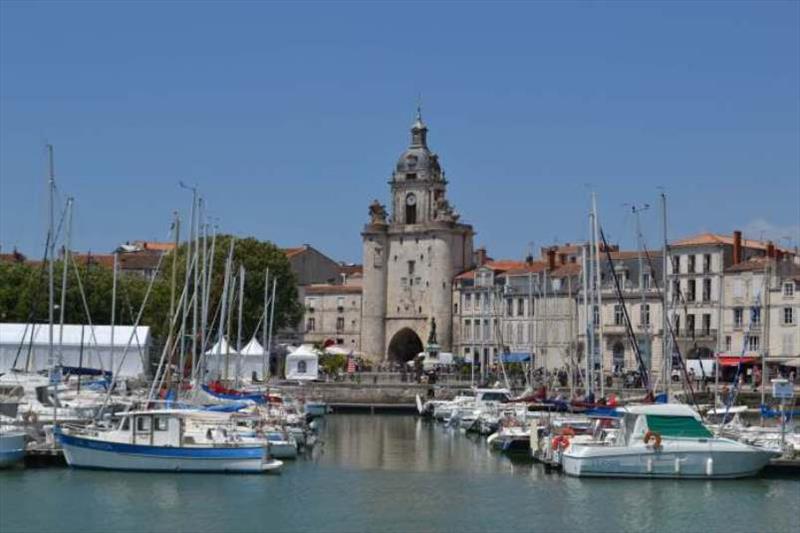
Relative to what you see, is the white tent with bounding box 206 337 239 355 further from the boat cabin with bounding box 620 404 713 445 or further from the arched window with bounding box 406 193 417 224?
the arched window with bounding box 406 193 417 224

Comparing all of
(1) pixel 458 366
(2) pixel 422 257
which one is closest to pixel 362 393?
(1) pixel 458 366

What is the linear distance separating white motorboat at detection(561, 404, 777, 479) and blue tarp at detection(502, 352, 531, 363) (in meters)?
53.5

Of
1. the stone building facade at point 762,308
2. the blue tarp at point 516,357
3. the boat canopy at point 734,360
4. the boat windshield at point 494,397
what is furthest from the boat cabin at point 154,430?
the blue tarp at point 516,357

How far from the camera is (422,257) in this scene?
351 ft

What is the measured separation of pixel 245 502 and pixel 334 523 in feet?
11.5

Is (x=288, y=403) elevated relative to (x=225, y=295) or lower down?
lower down

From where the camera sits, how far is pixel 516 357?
329 feet

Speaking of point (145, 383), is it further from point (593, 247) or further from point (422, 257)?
point (422, 257)

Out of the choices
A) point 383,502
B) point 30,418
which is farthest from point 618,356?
point 383,502

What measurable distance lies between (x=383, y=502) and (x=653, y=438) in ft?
26.9

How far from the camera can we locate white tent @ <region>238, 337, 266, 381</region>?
8481cm

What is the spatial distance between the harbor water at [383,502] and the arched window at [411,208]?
192 feet

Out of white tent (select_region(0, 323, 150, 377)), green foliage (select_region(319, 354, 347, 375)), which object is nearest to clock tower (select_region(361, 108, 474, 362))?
green foliage (select_region(319, 354, 347, 375))

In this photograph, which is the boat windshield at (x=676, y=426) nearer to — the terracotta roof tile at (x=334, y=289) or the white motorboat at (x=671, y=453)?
the white motorboat at (x=671, y=453)
